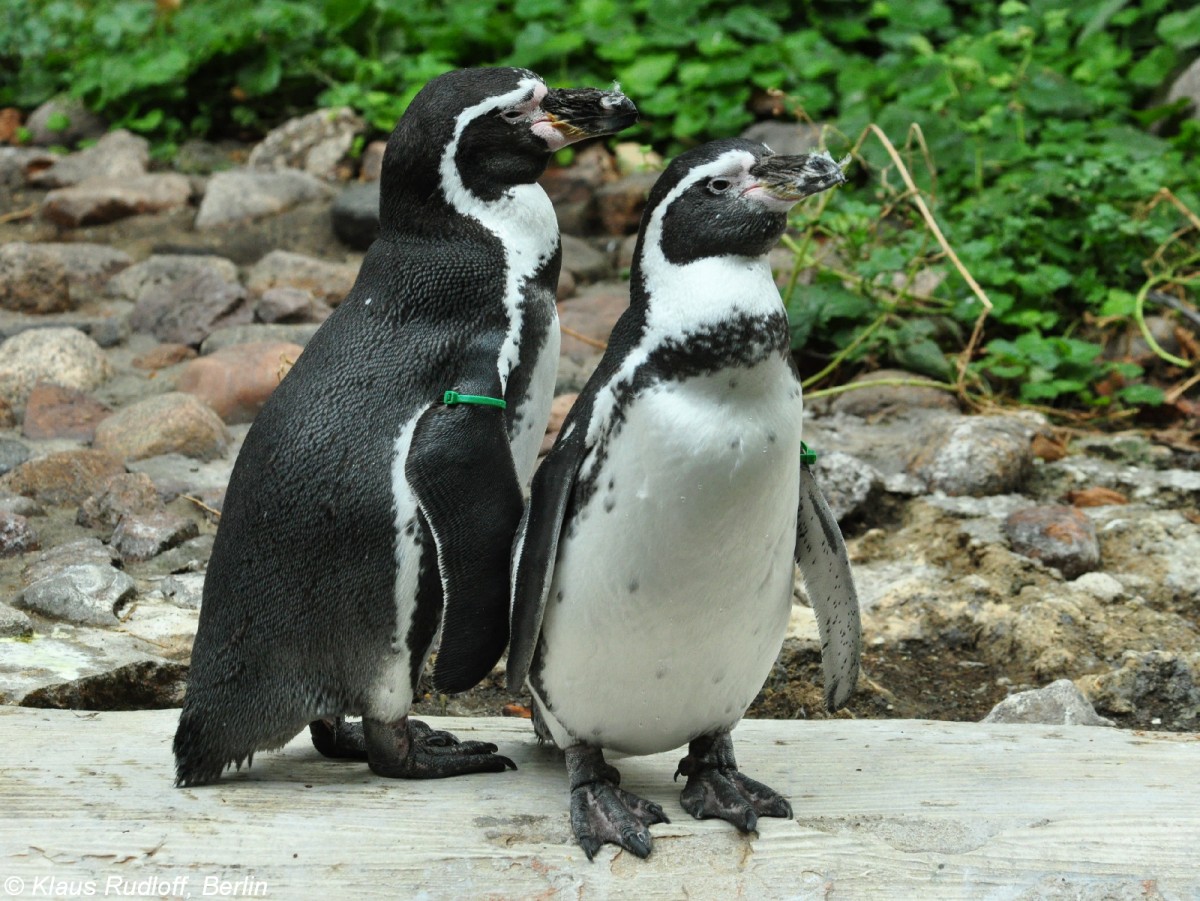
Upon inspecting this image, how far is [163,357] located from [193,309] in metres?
0.36

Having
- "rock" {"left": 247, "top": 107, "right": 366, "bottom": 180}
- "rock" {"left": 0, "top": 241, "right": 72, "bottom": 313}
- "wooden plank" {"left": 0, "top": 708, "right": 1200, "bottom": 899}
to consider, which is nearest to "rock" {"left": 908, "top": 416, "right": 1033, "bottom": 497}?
"wooden plank" {"left": 0, "top": 708, "right": 1200, "bottom": 899}

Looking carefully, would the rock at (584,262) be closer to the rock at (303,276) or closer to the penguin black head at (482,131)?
the rock at (303,276)

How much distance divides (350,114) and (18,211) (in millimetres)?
1673

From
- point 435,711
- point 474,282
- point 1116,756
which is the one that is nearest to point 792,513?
point 474,282

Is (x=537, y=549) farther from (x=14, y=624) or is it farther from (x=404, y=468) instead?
(x=14, y=624)

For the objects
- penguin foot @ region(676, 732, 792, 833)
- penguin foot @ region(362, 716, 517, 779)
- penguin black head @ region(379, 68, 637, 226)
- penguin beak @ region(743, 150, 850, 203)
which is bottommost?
penguin foot @ region(362, 716, 517, 779)

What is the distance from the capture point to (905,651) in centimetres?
344

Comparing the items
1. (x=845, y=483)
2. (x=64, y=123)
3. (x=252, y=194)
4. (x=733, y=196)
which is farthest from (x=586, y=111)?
(x=64, y=123)

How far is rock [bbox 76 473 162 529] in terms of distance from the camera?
12.4 ft

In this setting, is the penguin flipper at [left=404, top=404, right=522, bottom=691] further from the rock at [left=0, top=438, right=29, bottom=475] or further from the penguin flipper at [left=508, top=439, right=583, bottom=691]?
the rock at [left=0, top=438, right=29, bottom=475]

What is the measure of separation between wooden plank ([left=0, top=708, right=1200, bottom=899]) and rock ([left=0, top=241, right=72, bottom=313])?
3.34 m

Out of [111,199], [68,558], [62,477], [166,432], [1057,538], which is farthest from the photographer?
[111,199]

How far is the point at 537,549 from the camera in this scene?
87.0 inches

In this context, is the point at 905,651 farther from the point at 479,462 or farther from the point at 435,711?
the point at 479,462
